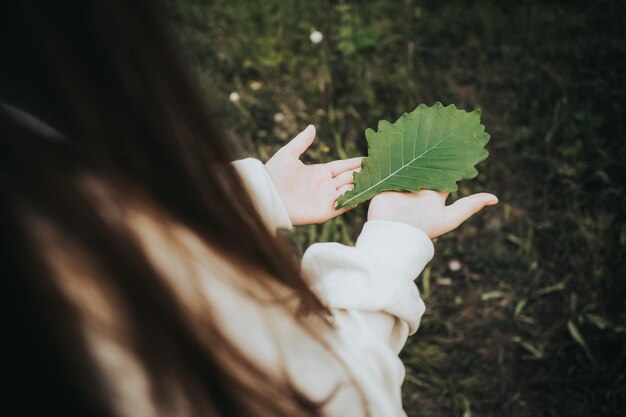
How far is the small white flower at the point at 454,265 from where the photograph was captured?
6.18ft

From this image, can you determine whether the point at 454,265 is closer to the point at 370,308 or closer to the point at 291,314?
the point at 370,308

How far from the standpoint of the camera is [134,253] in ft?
2.28

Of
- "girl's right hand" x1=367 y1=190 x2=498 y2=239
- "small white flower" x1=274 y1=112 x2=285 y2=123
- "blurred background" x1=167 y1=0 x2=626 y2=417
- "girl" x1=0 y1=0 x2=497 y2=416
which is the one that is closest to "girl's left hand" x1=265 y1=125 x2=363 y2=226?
"girl's right hand" x1=367 y1=190 x2=498 y2=239

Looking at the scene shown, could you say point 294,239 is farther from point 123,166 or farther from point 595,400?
point 123,166

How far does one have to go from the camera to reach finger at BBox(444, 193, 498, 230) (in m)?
1.21

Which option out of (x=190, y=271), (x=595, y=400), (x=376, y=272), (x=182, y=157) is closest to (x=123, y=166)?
(x=182, y=157)

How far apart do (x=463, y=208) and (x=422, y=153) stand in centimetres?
18

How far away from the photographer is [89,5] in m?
0.64

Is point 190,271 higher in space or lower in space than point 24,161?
lower

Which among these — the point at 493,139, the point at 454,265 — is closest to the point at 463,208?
the point at 454,265

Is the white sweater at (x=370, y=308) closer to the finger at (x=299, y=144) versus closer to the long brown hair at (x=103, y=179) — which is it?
the long brown hair at (x=103, y=179)

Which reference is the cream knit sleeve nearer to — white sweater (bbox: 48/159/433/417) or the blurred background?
white sweater (bbox: 48/159/433/417)

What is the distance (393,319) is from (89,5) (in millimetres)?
769

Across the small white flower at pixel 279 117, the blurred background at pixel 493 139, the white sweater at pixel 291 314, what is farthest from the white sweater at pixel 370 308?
the small white flower at pixel 279 117
